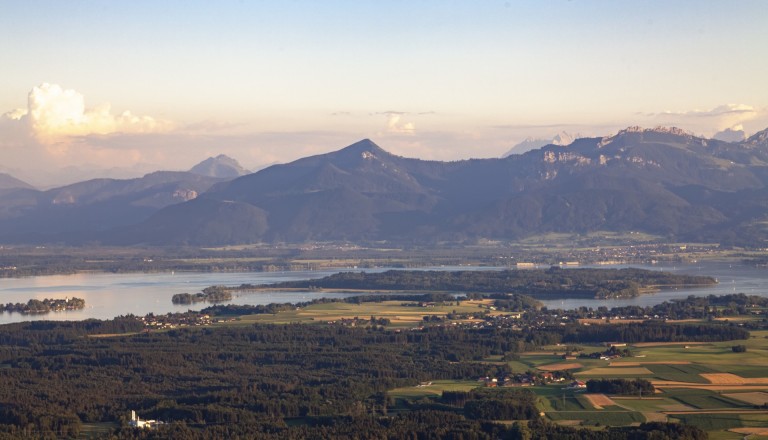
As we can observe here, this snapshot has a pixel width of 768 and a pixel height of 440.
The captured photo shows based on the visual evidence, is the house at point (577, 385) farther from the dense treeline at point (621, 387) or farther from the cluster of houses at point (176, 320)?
the cluster of houses at point (176, 320)

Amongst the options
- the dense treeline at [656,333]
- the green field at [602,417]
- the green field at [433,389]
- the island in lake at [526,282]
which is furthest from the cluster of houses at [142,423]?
the island in lake at [526,282]

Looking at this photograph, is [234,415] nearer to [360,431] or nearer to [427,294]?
[360,431]

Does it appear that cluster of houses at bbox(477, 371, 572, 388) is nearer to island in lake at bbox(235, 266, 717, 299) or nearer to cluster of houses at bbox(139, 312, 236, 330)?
cluster of houses at bbox(139, 312, 236, 330)

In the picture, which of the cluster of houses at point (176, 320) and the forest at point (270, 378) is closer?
the forest at point (270, 378)

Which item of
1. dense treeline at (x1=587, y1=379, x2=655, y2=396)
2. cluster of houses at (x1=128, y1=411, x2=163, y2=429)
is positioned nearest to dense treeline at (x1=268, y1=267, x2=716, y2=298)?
dense treeline at (x1=587, y1=379, x2=655, y2=396)

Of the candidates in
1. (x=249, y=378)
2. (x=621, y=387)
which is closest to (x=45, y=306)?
(x=249, y=378)

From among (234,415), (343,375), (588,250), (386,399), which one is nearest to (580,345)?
(343,375)
